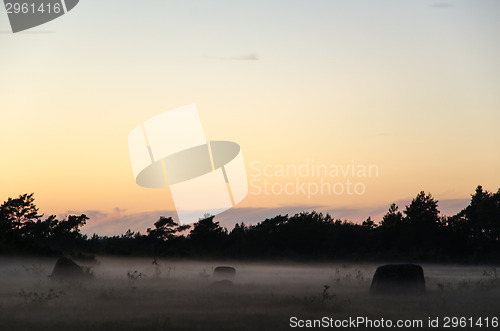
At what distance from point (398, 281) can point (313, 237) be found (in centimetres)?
4709

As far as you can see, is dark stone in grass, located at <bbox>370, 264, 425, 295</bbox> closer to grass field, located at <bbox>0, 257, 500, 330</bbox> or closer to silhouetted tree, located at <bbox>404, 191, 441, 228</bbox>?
grass field, located at <bbox>0, 257, 500, 330</bbox>

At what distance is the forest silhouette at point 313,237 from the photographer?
60500mm

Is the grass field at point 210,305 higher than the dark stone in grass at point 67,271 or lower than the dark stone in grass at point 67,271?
lower

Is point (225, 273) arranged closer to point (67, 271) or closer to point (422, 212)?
point (67, 271)

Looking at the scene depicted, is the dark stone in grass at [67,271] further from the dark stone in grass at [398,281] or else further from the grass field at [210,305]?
the dark stone in grass at [398,281]

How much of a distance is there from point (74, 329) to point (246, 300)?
7.73 m

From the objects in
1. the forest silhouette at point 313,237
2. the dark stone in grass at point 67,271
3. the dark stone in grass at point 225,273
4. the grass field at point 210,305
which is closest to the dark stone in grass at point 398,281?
the grass field at point 210,305

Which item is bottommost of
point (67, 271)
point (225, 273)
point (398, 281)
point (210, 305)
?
point (225, 273)

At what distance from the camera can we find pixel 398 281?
977 inches

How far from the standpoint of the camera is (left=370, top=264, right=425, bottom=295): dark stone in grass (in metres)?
24.5

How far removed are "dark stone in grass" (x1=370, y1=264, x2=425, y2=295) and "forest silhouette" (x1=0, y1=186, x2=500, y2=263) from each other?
34.2 metres

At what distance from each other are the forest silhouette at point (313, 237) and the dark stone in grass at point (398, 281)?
34.2 metres

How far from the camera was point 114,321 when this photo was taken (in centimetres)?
1673

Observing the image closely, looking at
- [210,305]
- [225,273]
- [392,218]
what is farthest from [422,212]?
[210,305]
